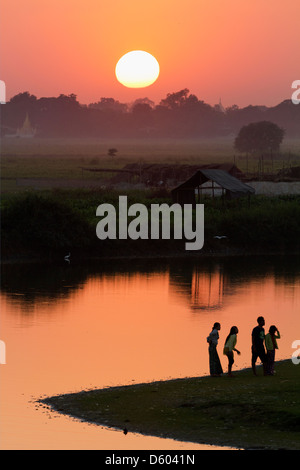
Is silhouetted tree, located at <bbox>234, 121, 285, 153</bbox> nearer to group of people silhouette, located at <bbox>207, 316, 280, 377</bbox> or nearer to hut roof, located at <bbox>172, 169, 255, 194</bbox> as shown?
hut roof, located at <bbox>172, 169, 255, 194</bbox>

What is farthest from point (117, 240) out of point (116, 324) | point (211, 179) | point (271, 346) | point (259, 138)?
point (259, 138)

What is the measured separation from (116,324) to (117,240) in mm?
21176

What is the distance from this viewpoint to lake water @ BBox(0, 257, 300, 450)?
19.9 m

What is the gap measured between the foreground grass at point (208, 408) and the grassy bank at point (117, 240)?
1191 inches

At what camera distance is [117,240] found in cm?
5456

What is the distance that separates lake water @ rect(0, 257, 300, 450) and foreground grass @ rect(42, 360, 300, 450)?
55cm

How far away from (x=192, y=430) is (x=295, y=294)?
2355cm

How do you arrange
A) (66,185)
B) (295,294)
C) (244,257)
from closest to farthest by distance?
(295,294)
(244,257)
(66,185)

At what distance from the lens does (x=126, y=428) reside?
18.9 metres

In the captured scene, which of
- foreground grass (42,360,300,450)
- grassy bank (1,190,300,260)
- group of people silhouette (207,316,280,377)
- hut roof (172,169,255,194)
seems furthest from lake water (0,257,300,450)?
hut roof (172,169,255,194)

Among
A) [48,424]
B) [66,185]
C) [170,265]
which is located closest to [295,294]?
[170,265]

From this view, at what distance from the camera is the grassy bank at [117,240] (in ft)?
171
